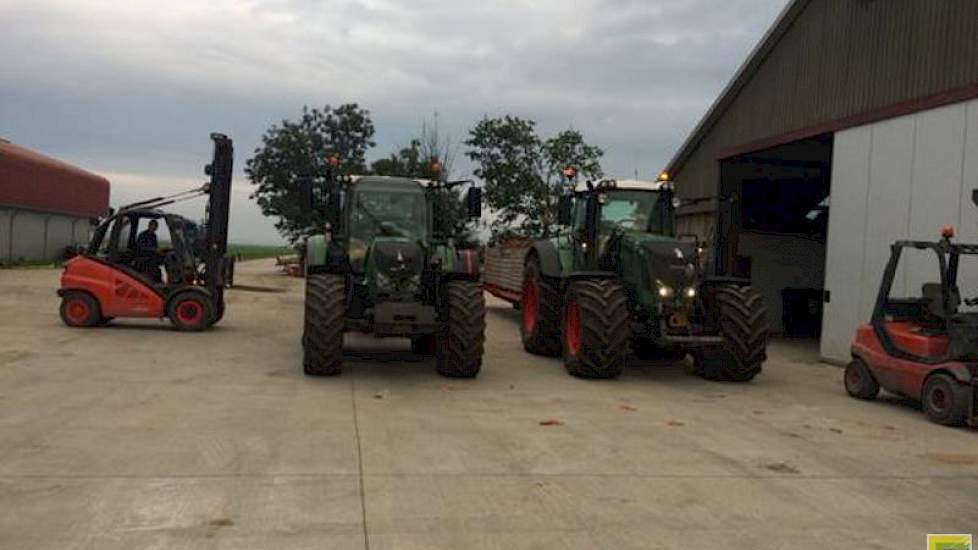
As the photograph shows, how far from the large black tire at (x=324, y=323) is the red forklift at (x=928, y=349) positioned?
623 cm

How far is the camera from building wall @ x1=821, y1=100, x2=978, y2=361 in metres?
11.5

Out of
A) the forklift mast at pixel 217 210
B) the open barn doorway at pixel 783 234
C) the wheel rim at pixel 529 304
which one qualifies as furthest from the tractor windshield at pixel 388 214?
the open barn doorway at pixel 783 234

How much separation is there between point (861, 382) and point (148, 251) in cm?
1157

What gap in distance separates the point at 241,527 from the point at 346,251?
21.8 feet

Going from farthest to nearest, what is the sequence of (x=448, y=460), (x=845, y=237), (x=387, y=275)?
(x=845, y=237)
(x=387, y=275)
(x=448, y=460)

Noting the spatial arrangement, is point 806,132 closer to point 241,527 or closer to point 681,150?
point 681,150

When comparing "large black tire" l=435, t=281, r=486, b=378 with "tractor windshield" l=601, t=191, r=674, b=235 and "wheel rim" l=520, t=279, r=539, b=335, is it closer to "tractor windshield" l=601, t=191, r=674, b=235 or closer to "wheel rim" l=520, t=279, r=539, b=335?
"tractor windshield" l=601, t=191, r=674, b=235

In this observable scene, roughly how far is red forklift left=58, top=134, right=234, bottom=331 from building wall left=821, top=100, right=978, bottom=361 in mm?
10437

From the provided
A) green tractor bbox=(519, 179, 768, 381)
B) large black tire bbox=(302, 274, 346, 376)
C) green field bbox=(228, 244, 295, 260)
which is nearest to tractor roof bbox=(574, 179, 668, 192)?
green tractor bbox=(519, 179, 768, 381)

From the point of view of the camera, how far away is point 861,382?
1055cm

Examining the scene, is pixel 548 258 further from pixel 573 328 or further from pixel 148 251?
pixel 148 251

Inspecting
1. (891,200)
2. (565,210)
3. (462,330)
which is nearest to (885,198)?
(891,200)

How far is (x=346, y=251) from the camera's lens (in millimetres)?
11477

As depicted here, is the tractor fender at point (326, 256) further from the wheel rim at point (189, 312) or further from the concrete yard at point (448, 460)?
the wheel rim at point (189, 312)
